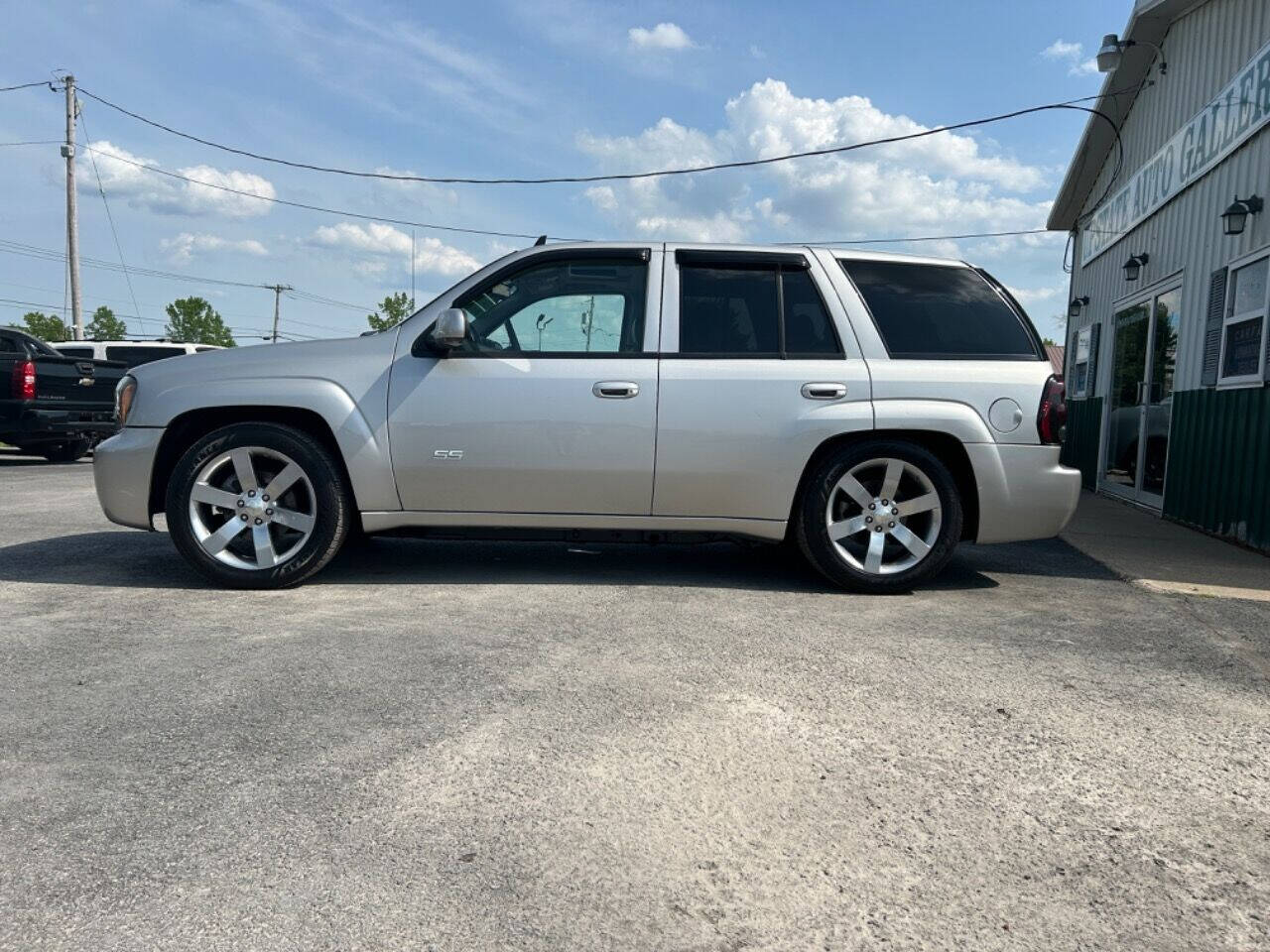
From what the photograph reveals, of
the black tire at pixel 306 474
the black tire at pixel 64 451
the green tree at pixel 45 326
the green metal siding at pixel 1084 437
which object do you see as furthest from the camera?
the green tree at pixel 45 326

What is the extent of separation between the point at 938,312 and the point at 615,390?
1840 mm

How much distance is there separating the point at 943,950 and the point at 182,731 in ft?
7.47

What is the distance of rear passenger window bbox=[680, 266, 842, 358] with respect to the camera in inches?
207

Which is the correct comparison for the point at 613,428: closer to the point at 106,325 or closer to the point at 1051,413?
the point at 1051,413

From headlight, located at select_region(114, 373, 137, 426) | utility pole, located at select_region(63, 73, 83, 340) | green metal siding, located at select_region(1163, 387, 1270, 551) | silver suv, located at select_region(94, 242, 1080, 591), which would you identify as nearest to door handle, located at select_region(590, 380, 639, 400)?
silver suv, located at select_region(94, 242, 1080, 591)

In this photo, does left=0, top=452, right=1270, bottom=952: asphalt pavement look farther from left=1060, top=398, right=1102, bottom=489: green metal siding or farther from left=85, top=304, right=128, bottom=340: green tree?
left=85, top=304, right=128, bottom=340: green tree

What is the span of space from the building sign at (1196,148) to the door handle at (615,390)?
6.28m

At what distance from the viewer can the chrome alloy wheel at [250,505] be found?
5.04 meters

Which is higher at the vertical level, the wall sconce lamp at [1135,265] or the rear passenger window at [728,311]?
the wall sconce lamp at [1135,265]

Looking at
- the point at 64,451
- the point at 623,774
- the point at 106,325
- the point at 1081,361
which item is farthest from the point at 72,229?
the point at 106,325

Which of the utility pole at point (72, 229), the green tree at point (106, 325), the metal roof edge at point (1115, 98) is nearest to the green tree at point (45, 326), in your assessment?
the green tree at point (106, 325)

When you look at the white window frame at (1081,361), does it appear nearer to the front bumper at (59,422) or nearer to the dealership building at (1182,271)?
the dealership building at (1182,271)

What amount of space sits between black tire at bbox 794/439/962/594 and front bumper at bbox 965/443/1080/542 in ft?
0.57

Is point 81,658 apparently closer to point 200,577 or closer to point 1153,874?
point 200,577
